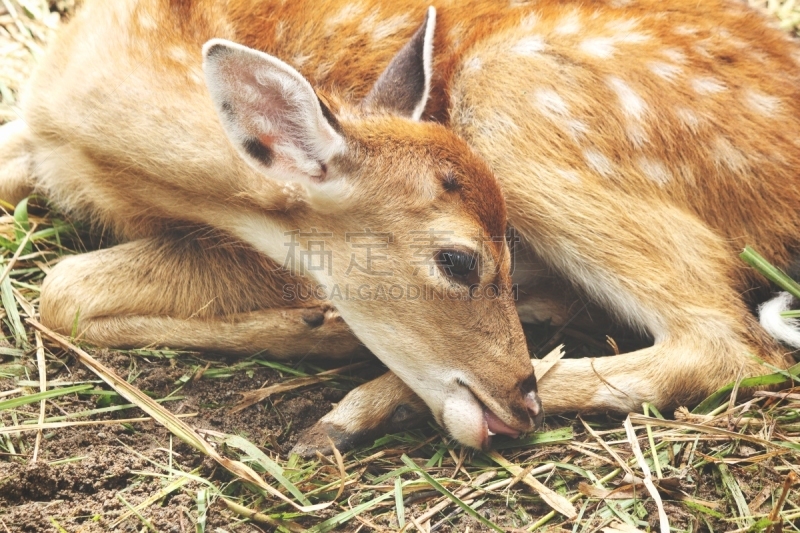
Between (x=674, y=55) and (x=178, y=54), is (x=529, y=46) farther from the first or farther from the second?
(x=178, y=54)

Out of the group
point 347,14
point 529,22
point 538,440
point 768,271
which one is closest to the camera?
point 538,440

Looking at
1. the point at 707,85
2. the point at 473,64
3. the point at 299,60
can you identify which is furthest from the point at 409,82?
the point at 707,85

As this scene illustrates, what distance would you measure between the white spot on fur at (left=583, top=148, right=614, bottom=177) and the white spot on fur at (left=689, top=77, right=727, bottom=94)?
517 millimetres

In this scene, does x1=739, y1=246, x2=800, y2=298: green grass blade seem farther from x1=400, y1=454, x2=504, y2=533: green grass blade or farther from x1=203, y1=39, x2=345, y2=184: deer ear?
x1=203, y1=39, x2=345, y2=184: deer ear

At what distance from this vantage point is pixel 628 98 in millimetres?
3785

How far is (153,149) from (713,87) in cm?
243

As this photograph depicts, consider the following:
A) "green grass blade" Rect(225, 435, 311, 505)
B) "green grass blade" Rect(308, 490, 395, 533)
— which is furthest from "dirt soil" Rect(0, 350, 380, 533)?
"green grass blade" Rect(308, 490, 395, 533)

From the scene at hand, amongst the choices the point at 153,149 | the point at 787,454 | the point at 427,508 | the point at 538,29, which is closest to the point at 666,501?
the point at 787,454

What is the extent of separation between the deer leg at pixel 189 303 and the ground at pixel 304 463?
0.10 m

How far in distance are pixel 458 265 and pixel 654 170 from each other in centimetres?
108

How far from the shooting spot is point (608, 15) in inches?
161

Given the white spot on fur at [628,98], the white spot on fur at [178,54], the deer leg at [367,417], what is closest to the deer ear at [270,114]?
the white spot on fur at [178,54]

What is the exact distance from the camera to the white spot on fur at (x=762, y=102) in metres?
3.79

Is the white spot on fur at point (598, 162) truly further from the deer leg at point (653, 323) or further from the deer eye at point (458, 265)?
the deer eye at point (458, 265)
